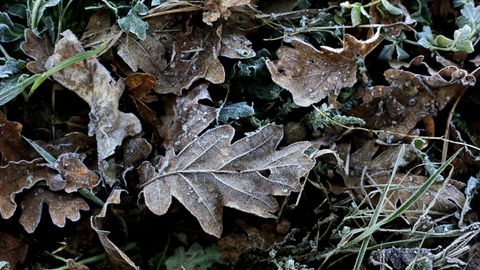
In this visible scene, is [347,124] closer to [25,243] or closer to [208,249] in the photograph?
[208,249]

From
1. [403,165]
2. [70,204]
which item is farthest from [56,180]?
[403,165]

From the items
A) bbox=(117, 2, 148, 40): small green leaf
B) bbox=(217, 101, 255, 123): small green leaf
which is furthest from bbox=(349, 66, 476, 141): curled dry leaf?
bbox=(117, 2, 148, 40): small green leaf

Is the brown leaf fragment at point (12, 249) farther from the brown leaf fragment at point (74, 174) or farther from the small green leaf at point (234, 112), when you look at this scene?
the small green leaf at point (234, 112)

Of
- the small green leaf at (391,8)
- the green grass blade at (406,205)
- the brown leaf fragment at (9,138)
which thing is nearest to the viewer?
the green grass blade at (406,205)

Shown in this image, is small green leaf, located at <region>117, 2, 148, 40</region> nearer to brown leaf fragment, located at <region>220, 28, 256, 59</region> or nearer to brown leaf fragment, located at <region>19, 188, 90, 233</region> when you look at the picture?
brown leaf fragment, located at <region>220, 28, 256, 59</region>

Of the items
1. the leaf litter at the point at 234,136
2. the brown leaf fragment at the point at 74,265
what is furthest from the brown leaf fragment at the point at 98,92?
the brown leaf fragment at the point at 74,265

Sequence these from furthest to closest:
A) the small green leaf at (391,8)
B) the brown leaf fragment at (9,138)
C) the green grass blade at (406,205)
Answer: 1. the small green leaf at (391,8)
2. the brown leaf fragment at (9,138)
3. the green grass blade at (406,205)
